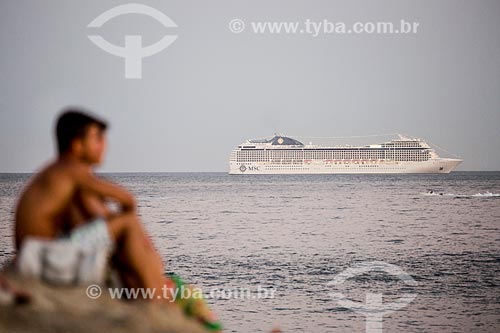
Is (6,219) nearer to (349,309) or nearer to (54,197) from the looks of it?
(349,309)

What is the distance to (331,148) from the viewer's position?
62.9 m

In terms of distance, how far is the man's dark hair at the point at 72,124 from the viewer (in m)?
2.54

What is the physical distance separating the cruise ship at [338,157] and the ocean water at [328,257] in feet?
82.2

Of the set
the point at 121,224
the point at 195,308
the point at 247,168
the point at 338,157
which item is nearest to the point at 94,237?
the point at 121,224

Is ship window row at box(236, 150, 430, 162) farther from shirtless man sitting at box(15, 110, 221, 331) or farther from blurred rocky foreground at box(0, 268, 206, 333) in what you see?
blurred rocky foreground at box(0, 268, 206, 333)

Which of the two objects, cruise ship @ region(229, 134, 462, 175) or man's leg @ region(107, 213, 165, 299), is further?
cruise ship @ region(229, 134, 462, 175)

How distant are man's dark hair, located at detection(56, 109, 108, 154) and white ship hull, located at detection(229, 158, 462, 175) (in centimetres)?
6119

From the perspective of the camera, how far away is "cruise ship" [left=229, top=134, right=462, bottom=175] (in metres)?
62.4

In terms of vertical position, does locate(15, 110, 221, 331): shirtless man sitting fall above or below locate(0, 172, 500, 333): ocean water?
above

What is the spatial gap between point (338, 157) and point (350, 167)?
7.25 feet

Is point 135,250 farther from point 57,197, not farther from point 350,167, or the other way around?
point 350,167

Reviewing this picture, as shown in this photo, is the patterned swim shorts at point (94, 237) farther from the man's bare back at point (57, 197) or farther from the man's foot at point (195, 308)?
the man's foot at point (195, 308)

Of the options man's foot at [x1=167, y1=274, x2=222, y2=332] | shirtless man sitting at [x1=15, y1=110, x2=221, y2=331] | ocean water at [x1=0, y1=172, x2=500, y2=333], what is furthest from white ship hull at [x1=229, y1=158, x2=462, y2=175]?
shirtless man sitting at [x1=15, y1=110, x2=221, y2=331]

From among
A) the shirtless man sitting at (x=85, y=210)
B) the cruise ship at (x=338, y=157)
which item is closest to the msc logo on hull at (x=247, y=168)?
the cruise ship at (x=338, y=157)
